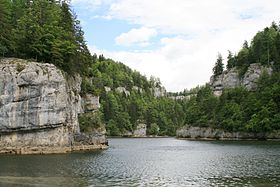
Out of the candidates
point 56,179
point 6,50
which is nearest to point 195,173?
point 56,179

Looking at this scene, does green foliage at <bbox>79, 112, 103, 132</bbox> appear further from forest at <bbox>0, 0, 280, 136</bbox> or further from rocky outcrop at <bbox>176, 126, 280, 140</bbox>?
rocky outcrop at <bbox>176, 126, 280, 140</bbox>

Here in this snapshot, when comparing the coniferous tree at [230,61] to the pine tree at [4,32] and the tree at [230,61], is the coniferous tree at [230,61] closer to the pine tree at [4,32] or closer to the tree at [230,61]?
the tree at [230,61]

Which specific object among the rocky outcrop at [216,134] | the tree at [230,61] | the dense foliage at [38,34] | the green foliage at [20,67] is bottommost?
the rocky outcrop at [216,134]

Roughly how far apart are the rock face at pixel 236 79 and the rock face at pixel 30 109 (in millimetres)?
88757

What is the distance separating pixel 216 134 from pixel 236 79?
2333 cm

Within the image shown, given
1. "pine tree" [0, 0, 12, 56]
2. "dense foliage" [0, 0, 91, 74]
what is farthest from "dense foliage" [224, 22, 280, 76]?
"pine tree" [0, 0, 12, 56]

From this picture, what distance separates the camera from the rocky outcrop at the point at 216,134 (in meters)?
121

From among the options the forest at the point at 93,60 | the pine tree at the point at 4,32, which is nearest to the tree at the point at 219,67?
the forest at the point at 93,60

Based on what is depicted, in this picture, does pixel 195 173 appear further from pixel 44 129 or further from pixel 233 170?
pixel 44 129

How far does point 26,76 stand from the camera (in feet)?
212

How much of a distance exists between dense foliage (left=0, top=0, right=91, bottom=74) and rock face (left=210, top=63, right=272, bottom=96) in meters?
75.2

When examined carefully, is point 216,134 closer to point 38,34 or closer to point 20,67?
point 38,34

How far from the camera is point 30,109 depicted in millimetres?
64438

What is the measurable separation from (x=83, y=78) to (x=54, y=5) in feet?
53.3
